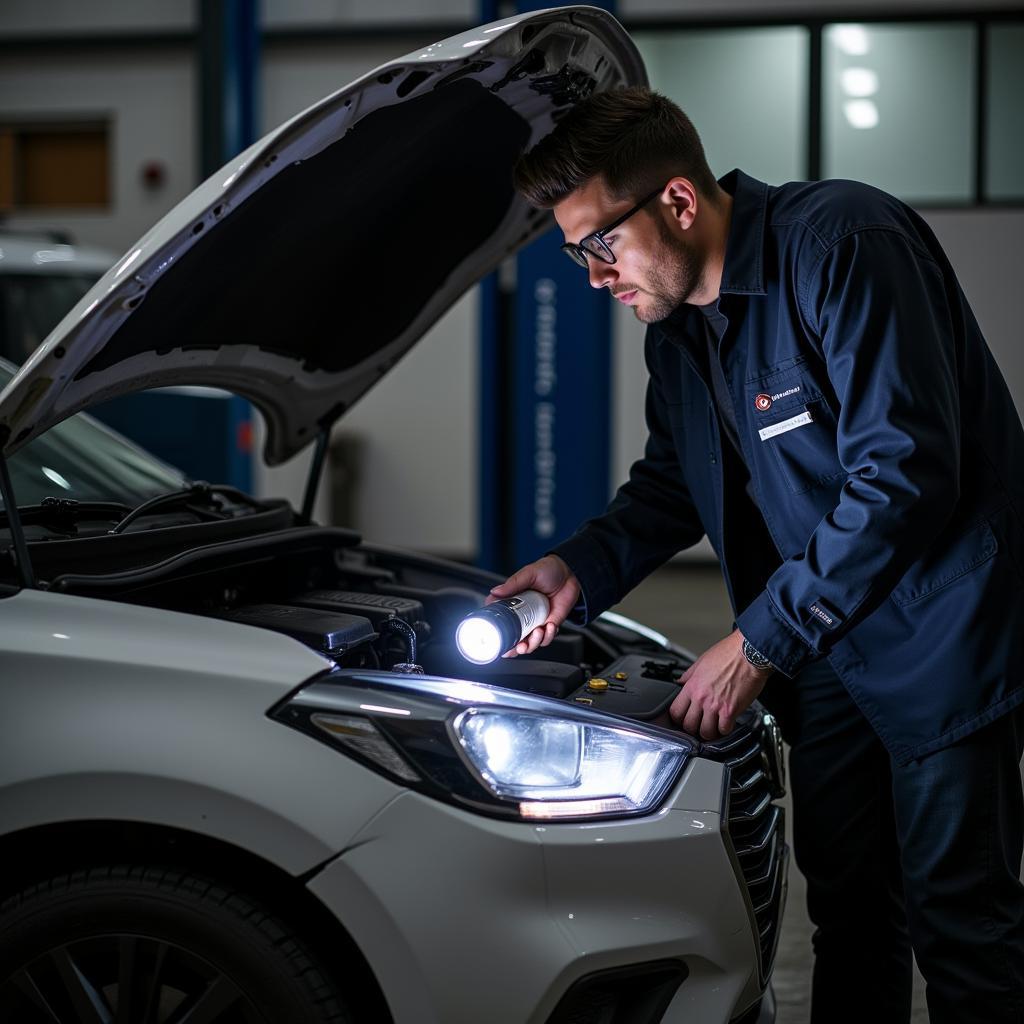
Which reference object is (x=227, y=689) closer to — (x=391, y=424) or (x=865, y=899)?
(x=865, y=899)

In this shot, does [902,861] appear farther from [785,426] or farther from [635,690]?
[785,426]

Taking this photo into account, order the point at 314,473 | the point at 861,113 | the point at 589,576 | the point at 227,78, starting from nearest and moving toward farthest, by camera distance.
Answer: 1. the point at 589,576
2. the point at 314,473
3. the point at 227,78
4. the point at 861,113

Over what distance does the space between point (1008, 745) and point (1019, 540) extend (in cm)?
28

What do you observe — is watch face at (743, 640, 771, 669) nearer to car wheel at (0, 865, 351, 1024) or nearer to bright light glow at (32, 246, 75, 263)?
car wheel at (0, 865, 351, 1024)

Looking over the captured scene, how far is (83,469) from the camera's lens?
7.80 ft

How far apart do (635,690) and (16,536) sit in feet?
2.97

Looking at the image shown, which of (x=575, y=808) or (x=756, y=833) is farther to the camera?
(x=756, y=833)

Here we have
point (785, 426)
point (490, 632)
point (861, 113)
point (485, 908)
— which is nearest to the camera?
point (485, 908)

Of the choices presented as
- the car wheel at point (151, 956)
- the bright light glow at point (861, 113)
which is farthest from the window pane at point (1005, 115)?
the car wheel at point (151, 956)

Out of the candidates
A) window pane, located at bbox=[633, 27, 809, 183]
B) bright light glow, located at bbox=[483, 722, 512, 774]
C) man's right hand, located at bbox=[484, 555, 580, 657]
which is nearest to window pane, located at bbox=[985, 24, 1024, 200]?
window pane, located at bbox=[633, 27, 809, 183]

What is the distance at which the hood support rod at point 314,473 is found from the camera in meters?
2.52

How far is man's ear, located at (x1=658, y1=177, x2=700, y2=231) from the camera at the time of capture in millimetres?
1686

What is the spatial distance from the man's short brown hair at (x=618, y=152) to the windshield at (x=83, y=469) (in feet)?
3.29

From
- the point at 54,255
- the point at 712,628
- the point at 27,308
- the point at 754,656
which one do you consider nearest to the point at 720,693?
the point at 754,656
